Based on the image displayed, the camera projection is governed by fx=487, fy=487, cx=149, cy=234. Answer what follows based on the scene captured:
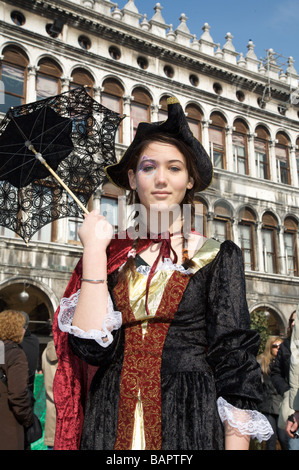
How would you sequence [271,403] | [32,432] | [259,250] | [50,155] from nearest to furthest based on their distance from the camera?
[50,155], [32,432], [271,403], [259,250]

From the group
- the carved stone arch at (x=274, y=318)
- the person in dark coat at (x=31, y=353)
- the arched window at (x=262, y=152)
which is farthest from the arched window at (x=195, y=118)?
the person in dark coat at (x=31, y=353)

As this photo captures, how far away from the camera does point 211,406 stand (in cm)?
154

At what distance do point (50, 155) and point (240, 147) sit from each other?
54.7 ft

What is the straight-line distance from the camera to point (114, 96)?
15984 mm

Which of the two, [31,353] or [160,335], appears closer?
[160,335]

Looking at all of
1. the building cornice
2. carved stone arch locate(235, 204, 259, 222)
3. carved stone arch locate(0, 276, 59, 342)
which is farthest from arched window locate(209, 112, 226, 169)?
carved stone arch locate(0, 276, 59, 342)

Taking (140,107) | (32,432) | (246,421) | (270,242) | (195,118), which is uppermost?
(195,118)

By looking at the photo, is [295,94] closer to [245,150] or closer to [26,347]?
[245,150]

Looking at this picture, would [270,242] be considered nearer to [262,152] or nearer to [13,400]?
[262,152]

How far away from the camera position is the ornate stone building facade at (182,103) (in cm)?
1388

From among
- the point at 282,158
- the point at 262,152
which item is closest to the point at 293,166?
the point at 282,158

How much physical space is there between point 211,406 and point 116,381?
0.32 meters

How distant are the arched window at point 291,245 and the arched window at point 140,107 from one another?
6843mm

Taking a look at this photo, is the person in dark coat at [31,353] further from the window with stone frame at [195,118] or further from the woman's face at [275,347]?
the window with stone frame at [195,118]
